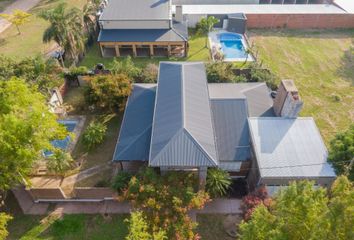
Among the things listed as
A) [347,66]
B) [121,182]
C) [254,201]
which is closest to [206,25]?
[347,66]

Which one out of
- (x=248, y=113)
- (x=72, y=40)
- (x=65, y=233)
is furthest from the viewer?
(x=72, y=40)

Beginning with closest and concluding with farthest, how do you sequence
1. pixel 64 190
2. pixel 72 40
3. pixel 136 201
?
1. pixel 136 201
2. pixel 64 190
3. pixel 72 40

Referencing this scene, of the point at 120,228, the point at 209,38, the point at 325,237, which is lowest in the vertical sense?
the point at 120,228

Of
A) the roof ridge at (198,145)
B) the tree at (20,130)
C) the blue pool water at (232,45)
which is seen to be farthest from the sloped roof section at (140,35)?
the roof ridge at (198,145)

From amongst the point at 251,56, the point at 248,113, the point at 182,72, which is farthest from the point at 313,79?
the point at 182,72

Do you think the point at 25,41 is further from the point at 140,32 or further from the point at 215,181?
the point at 215,181

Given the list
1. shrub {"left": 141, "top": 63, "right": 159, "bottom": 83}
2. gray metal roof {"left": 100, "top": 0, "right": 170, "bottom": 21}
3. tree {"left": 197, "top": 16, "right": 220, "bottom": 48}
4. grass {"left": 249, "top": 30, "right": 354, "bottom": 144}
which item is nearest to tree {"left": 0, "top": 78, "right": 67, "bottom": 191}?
shrub {"left": 141, "top": 63, "right": 159, "bottom": 83}

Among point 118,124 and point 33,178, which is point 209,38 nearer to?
point 118,124
